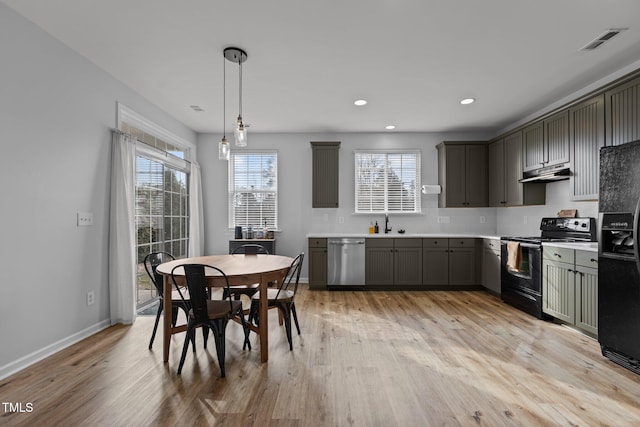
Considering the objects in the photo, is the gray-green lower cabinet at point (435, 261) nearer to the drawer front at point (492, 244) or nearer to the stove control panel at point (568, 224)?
the drawer front at point (492, 244)

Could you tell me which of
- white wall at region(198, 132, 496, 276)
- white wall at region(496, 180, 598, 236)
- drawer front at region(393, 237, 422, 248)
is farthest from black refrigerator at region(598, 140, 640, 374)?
white wall at region(198, 132, 496, 276)

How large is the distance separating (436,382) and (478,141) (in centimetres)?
429

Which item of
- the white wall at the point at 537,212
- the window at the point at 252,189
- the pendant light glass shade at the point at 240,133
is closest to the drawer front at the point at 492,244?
the white wall at the point at 537,212

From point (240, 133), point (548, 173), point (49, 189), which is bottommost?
point (49, 189)

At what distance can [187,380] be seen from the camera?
90.1 inches

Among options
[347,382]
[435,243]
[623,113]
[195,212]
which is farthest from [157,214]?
[623,113]

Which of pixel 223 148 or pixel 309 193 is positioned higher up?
pixel 223 148

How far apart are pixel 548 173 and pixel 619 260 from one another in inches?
64.7

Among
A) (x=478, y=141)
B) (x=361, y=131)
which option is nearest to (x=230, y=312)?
(x=361, y=131)

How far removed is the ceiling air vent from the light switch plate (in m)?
4.88

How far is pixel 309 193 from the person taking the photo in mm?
5676

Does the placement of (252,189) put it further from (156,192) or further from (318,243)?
(156,192)

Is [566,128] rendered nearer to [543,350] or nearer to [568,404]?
[543,350]

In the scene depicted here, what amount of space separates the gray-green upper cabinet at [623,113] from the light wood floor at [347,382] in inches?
78.4
